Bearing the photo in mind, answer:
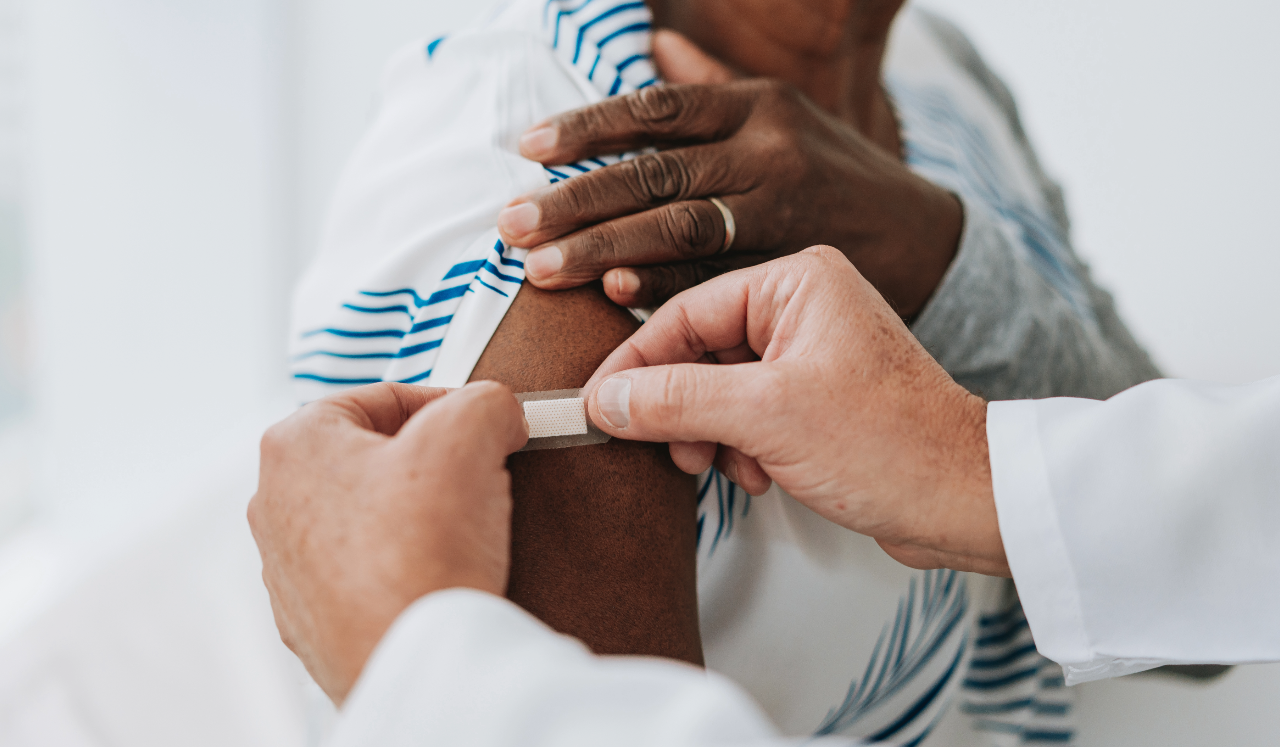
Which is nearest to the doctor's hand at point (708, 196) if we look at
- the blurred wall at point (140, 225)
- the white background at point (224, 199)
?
the white background at point (224, 199)

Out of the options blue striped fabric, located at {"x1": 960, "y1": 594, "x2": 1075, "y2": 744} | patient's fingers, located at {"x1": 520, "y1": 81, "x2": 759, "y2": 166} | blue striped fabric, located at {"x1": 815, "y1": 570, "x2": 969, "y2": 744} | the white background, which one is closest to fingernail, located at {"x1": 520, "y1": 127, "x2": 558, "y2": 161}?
patient's fingers, located at {"x1": 520, "y1": 81, "x2": 759, "y2": 166}

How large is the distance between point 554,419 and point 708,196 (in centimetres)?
30

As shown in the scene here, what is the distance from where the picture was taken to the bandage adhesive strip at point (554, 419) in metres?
0.62

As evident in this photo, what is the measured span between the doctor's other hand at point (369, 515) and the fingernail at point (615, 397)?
7cm

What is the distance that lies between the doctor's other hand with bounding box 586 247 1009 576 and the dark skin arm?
0.03 m

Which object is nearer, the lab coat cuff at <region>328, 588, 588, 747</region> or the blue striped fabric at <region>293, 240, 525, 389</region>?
the lab coat cuff at <region>328, 588, 588, 747</region>

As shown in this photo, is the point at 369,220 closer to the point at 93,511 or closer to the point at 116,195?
the point at 116,195

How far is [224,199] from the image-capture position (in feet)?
6.76

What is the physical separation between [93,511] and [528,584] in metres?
1.71

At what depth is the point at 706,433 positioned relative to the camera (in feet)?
2.03

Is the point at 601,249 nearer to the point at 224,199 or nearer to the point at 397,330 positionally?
the point at 397,330

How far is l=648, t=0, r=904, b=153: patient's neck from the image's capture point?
935 mm

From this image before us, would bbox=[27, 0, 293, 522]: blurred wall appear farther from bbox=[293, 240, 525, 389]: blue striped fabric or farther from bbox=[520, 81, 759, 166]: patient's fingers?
bbox=[520, 81, 759, 166]: patient's fingers

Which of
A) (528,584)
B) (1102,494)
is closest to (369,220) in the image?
(528,584)
